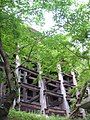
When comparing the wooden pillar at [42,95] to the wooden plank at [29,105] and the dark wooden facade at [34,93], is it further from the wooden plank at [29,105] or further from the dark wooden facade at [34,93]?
the wooden plank at [29,105]

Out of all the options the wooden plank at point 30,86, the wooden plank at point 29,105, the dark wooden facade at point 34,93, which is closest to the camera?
the wooden plank at point 29,105

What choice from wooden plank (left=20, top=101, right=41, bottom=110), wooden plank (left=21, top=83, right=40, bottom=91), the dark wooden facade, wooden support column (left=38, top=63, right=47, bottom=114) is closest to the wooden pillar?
wooden support column (left=38, top=63, right=47, bottom=114)

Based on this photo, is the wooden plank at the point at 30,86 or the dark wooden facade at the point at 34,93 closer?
the dark wooden facade at the point at 34,93

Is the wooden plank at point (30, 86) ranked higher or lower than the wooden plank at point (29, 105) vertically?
higher

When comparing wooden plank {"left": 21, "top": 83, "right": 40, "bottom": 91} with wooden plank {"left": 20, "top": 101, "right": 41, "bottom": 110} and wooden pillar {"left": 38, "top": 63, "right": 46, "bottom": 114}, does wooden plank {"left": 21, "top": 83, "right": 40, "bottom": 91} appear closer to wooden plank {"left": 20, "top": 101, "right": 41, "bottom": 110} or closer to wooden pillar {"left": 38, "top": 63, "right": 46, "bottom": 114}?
wooden pillar {"left": 38, "top": 63, "right": 46, "bottom": 114}

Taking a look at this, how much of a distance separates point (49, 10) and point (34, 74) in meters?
7.12

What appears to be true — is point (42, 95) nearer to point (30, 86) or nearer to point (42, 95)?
point (42, 95)

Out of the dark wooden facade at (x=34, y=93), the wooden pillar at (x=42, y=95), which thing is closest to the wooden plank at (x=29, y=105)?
the dark wooden facade at (x=34, y=93)

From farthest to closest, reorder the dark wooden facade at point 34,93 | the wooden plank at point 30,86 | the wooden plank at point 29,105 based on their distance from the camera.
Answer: the wooden plank at point 30,86 → the dark wooden facade at point 34,93 → the wooden plank at point 29,105

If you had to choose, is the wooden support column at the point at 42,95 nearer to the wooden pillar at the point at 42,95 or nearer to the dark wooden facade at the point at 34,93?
the wooden pillar at the point at 42,95

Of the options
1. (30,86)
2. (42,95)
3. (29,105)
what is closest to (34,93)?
(30,86)

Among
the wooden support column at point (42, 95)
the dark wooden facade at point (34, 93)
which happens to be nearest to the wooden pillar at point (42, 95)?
the wooden support column at point (42, 95)

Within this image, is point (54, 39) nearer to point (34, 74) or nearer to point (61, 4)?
point (61, 4)

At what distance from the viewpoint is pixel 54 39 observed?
37.6 feet
